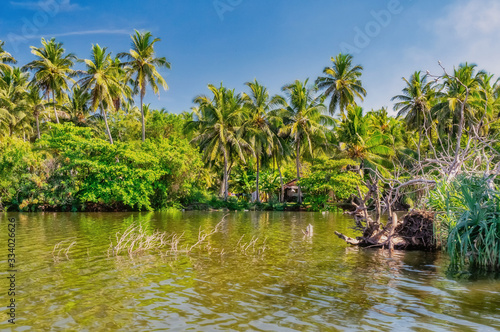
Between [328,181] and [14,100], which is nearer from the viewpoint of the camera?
[328,181]

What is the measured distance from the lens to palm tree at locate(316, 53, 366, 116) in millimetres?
42719

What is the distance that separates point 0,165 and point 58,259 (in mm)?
25903

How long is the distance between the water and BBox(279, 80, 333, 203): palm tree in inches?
1116

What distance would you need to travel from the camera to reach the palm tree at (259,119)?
128 feet

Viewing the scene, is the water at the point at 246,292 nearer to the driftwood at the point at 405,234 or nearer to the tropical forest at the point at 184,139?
the driftwood at the point at 405,234

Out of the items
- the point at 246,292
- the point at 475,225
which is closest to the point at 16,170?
the point at 246,292

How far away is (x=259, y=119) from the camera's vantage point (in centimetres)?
4047

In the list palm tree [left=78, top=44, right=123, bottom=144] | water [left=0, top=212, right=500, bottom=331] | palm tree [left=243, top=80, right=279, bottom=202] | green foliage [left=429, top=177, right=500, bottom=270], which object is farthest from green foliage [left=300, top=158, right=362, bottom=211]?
green foliage [left=429, top=177, right=500, bottom=270]

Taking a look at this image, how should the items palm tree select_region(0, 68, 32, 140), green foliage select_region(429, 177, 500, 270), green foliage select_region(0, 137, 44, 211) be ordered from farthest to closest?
palm tree select_region(0, 68, 32, 140), green foliage select_region(0, 137, 44, 211), green foliage select_region(429, 177, 500, 270)

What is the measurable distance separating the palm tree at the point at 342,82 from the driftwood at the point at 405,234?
105 feet

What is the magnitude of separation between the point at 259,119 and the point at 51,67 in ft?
66.1

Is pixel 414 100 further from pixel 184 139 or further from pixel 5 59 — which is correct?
pixel 5 59

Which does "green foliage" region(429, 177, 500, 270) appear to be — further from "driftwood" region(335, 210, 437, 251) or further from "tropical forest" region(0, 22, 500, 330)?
"tropical forest" region(0, 22, 500, 330)

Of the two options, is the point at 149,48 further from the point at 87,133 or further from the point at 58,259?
the point at 58,259
